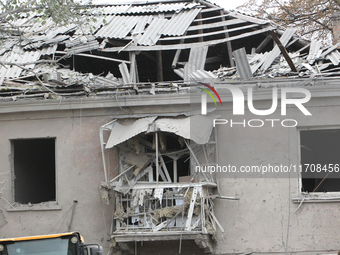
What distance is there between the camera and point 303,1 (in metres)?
23.2

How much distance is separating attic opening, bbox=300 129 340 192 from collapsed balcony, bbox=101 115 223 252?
3.38 m

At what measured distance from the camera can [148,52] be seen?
615 inches

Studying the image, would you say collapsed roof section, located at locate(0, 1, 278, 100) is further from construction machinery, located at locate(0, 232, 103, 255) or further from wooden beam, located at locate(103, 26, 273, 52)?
construction machinery, located at locate(0, 232, 103, 255)

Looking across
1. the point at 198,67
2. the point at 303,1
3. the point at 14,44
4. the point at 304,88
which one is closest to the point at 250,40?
the point at 198,67

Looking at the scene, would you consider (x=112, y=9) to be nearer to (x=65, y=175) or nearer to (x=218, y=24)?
(x=218, y=24)

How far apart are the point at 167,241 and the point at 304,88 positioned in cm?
463

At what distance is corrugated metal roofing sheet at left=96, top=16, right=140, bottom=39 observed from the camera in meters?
14.9

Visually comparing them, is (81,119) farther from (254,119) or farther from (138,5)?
(138,5)

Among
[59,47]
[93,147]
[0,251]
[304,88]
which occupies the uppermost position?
[59,47]

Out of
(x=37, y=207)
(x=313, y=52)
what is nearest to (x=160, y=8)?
(x=313, y=52)

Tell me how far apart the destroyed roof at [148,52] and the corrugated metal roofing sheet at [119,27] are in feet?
0.09

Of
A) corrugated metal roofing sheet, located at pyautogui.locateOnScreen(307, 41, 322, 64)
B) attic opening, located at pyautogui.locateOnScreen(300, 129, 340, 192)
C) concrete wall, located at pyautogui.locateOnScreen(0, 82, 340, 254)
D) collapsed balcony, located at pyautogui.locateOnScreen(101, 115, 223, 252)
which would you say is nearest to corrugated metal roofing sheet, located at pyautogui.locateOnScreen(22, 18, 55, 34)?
concrete wall, located at pyautogui.locateOnScreen(0, 82, 340, 254)

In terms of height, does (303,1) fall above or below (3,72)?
above

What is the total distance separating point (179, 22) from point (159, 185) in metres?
5.78
